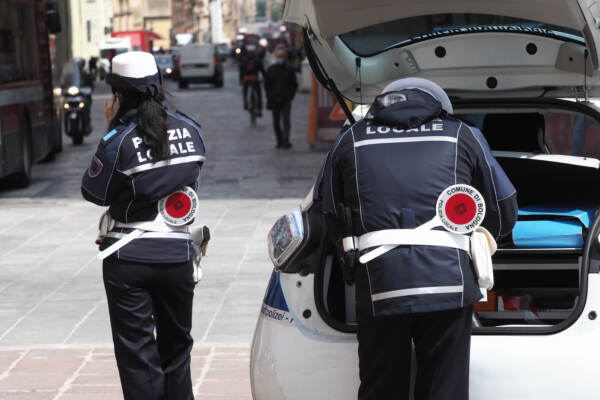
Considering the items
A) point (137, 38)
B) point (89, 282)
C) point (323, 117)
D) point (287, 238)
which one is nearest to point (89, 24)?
point (137, 38)

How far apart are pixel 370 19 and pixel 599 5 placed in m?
0.99

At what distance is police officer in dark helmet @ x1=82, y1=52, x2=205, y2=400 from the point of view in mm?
4953

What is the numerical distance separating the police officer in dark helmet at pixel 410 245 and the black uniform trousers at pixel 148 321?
3.72ft

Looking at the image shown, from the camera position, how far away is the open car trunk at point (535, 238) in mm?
4520

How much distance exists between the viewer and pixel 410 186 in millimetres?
4023

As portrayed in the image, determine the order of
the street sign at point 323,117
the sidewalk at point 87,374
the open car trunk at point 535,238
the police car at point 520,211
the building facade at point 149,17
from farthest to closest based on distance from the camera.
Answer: the building facade at point 149,17 → the street sign at point 323,117 → the sidewalk at point 87,374 → the open car trunk at point 535,238 → the police car at point 520,211

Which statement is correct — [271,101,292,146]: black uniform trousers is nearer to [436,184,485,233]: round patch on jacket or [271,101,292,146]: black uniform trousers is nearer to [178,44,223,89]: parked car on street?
[436,184,485,233]: round patch on jacket

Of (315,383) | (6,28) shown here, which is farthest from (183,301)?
(6,28)

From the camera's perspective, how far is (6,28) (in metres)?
16.6

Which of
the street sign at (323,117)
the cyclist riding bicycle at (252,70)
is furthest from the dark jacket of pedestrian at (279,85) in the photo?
the cyclist riding bicycle at (252,70)

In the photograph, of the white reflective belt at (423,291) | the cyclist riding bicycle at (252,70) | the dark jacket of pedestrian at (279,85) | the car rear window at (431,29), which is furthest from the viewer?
the cyclist riding bicycle at (252,70)

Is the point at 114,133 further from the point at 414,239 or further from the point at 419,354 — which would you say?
the point at 419,354

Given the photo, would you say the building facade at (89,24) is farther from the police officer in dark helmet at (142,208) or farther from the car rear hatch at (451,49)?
the police officer in dark helmet at (142,208)

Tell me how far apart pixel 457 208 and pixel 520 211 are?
44.9 inches
